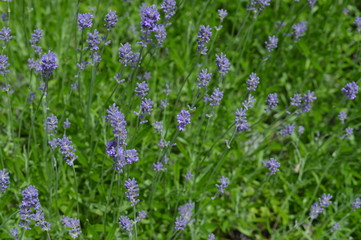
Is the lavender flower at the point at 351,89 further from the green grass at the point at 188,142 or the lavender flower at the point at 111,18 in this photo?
the lavender flower at the point at 111,18

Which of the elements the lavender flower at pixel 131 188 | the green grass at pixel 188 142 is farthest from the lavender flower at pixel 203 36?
the lavender flower at pixel 131 188

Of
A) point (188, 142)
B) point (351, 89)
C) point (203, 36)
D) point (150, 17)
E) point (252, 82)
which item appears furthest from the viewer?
point (188, 142)

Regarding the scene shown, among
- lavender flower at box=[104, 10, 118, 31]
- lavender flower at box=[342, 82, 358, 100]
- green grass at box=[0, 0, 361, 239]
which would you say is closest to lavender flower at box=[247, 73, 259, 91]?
green grass at box=[0, 0, 361, 239]

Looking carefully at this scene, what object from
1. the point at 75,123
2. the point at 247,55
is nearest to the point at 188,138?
the point at 75,123

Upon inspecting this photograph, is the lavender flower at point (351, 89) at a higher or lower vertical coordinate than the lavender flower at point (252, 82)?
higher

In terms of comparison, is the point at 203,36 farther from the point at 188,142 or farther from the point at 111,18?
the point at 188,142

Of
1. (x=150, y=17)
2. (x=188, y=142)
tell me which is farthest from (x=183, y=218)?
(x=150, y=17)

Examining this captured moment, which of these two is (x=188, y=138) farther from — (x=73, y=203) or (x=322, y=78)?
(x=322, y=78)

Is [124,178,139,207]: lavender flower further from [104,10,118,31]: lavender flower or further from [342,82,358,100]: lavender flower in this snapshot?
[342,82,358,100]: lavender flower
